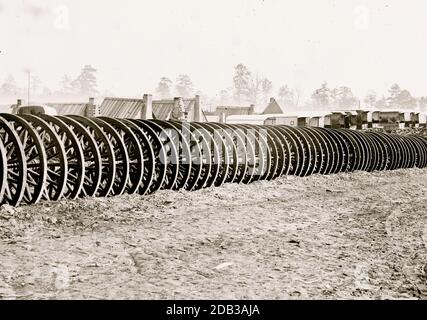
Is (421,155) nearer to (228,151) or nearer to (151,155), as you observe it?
(228,151)

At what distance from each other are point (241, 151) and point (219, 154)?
1.60 meters

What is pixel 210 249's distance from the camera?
19.5 feet

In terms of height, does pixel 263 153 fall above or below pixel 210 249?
above

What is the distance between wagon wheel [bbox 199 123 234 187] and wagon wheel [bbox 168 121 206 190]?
0.49 meters

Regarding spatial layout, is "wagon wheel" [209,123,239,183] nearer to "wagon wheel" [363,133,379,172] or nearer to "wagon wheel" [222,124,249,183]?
"wagon wheel" [222,124,249,183]

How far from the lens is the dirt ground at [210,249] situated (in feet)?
14.5

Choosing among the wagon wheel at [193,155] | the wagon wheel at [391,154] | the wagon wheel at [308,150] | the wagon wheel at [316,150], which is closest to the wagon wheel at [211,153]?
the wagon wheel at [193,155]

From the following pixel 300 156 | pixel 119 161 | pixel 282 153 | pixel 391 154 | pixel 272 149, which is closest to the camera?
pixel 119 161

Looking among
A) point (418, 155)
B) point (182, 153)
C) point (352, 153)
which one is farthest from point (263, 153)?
point (418, 155)

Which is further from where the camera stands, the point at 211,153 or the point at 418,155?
the point at 418,155

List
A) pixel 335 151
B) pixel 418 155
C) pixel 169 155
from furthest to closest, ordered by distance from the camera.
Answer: pixel 418 155 < pixel 335 151 < pixel 169 155

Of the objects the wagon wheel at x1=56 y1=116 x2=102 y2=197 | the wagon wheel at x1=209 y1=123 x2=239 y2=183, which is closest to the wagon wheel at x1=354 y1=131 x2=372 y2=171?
the wagon wheel at x1=209 y1=123 x2=239 y2=183
